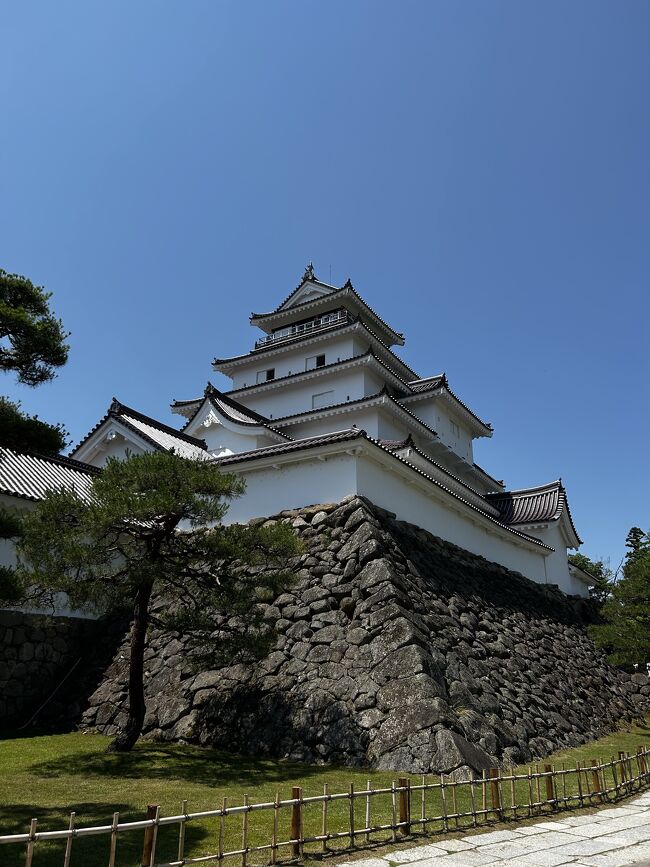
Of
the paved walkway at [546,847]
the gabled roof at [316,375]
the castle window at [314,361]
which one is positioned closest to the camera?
the paved walkway at [546,847]

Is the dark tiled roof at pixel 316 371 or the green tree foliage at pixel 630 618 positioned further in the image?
the dark tiled roof at pixel 316 371

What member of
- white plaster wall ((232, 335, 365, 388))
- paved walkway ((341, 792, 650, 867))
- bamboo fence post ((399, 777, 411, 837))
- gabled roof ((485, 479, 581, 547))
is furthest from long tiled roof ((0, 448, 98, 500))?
gabled roof ((485, 479, 581, 547))

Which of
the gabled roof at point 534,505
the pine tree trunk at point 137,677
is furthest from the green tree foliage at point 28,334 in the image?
the gabled roof at point 534,505

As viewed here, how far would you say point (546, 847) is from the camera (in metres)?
5.20

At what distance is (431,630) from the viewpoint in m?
10.4

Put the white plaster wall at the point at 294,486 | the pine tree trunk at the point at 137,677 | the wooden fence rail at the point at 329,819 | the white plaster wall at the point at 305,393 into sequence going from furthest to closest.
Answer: the white plaster wall at the point at 305,393, the white plaster wall at the point at 294,486, the pine tree trunk at the point at 137,677, the wooden fence rail at the point at 329,819

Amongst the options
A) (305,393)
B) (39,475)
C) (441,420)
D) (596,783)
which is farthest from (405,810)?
(441,420)

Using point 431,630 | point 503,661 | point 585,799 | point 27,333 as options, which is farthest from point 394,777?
point 27,333

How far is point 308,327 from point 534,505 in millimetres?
11902

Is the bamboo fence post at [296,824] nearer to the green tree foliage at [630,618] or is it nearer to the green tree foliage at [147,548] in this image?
the green tree foliage at [147,548]

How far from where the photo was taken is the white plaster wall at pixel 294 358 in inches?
932

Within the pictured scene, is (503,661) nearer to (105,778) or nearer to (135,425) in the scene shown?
(105,778)

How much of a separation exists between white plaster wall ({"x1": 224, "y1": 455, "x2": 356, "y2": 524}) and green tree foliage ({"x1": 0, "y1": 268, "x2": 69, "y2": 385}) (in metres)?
6.15

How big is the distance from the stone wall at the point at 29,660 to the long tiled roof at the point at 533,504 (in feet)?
53.6
